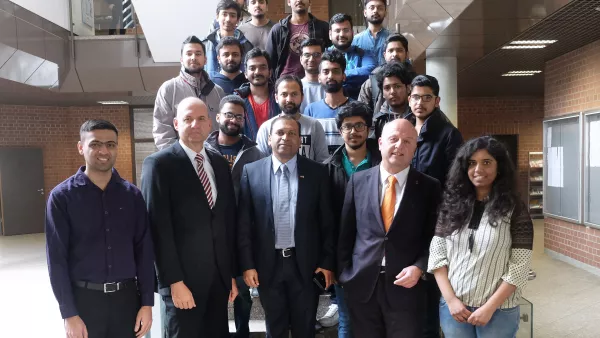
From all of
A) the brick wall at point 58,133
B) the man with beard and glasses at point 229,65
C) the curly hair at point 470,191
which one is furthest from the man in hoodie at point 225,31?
the brick wall at point 58,133

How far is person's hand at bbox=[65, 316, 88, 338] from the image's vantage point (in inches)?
89.2

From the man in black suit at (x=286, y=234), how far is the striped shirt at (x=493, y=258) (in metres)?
0.73

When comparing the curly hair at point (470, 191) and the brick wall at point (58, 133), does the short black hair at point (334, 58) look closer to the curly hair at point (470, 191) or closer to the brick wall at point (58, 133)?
the curly hair at point (470, 191)

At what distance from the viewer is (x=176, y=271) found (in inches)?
96.7

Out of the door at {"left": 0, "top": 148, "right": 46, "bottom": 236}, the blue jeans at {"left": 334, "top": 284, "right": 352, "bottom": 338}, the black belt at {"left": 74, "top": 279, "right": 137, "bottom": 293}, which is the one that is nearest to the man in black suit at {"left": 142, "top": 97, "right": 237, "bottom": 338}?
the black belt at {"left": 74, "top": 279, "right": 137, "bottom": 293}

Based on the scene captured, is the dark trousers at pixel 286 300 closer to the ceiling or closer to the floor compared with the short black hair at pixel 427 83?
closer to the floor

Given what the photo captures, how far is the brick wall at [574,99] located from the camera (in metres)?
7.06

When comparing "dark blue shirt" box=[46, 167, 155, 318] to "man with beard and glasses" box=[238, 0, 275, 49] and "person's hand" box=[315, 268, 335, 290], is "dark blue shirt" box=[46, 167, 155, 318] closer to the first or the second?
"person's hand" box=[315, 268, 335, 290]

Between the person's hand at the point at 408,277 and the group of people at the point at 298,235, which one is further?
the person's hand at the point at 408,277

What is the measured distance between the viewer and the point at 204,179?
8.59 feet

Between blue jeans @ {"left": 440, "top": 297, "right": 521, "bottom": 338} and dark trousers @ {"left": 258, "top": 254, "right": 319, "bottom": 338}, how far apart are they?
78 centimetres

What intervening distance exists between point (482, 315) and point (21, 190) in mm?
13341

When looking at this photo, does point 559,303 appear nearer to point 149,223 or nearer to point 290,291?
point 290,291

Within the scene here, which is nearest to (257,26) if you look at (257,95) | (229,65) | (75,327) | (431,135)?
(229,65)
